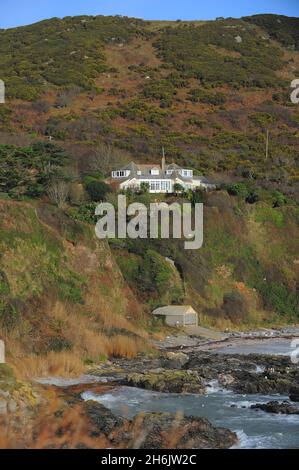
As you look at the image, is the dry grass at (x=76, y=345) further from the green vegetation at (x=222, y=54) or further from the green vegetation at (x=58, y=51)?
the green vegetation at (x=222, y=54)

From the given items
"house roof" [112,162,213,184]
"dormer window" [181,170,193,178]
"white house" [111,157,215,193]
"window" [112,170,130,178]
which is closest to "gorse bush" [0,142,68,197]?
"white house" [111,157,215,193]

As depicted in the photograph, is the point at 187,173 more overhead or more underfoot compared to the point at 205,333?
more overhead

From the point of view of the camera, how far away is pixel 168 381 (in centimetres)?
3288

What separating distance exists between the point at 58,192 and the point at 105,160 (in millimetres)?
17786

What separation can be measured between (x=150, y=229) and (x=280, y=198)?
15.4 metres

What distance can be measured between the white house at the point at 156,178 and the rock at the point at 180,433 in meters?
43.1

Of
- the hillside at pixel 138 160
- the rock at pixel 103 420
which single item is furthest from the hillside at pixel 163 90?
the rock at pixel 103 420

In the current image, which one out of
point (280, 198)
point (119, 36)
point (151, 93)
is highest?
point (119, 36)

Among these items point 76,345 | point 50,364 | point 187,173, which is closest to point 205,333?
point 76,345

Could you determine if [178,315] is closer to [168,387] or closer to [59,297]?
[59,297]

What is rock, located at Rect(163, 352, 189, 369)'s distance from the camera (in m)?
37.6

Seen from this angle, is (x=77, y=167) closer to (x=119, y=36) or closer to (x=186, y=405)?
(x=186, y=405)

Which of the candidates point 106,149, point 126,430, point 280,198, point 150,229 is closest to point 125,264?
point 150,229

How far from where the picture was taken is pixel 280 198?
6944 cm
